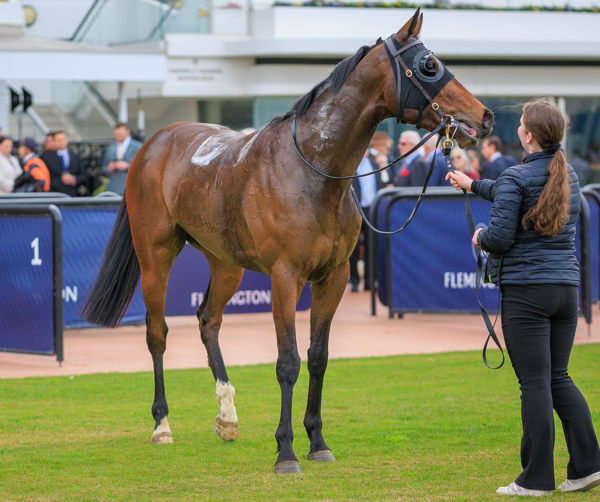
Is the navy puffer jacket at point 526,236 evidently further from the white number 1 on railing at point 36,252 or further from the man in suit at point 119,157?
the man in suit at point 119,157

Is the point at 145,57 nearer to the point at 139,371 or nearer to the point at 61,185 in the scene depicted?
the point at 61,185

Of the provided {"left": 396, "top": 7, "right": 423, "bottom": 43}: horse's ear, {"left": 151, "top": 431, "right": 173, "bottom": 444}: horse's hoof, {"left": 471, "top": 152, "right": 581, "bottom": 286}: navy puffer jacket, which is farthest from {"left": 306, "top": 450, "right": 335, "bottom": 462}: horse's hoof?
{"left": 396, "top": 7, "right": 423, "bottom": 43}: horse's ear

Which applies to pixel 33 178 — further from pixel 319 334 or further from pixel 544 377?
pixel 544 377

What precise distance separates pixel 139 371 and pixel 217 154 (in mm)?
2995

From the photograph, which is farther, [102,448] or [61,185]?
[61,185]

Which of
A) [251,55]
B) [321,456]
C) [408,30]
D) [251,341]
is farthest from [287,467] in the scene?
[251,55]

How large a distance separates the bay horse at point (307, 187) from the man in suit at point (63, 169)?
8.59 metres

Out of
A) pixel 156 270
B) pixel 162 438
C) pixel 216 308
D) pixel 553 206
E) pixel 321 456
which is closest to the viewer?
pixel 553 206

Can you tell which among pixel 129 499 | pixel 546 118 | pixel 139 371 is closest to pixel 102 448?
pixel 129 499

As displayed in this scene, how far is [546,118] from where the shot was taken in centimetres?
441

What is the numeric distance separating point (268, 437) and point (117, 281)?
1.65 metres

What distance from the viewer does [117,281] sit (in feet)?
21.6

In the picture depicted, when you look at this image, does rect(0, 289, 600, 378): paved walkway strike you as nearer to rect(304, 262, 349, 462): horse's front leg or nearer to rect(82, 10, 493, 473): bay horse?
rect(82, 10, 493, 473): bay horse

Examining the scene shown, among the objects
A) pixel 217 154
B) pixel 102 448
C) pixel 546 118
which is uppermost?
pixel 546 118
